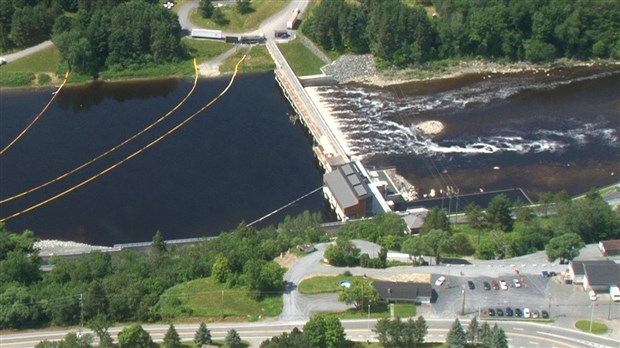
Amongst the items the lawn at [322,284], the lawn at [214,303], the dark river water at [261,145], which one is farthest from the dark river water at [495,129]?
the lawn at [214,303]

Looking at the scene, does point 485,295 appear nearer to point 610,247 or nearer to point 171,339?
point 610,247

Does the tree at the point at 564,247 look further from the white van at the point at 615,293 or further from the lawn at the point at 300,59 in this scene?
the lawn at the point at 300,59

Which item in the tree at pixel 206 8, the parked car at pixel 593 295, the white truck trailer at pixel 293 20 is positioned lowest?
the parked car at pixel 593 295

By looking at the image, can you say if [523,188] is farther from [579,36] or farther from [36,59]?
[36,59]

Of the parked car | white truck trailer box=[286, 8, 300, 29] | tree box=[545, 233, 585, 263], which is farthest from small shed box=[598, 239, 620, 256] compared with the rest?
white truck trailer box=[286, 8, 300, 29]

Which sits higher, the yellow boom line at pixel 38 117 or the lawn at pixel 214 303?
the yellow boom line at pixel 38 117

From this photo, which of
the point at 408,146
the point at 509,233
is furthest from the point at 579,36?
the point at 509,233

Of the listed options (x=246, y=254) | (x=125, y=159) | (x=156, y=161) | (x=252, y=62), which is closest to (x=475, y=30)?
(x=252, y=62)
